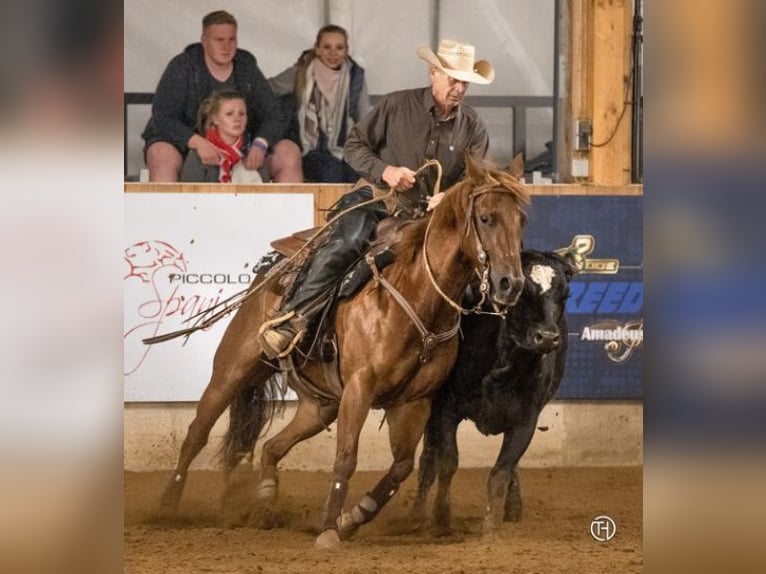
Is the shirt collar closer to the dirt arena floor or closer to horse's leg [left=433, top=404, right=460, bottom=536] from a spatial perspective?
horse's leg [left=433, top=404, right=460, bottom=536]

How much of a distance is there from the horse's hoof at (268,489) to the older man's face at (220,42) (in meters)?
2.95

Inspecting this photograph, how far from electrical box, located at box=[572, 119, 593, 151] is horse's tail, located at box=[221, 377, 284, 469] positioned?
271 cm

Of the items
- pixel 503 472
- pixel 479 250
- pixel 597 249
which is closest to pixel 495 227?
pixel 479 250

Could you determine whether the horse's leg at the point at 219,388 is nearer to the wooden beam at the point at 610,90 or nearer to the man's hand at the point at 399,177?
the man's hand at the point at 399,177

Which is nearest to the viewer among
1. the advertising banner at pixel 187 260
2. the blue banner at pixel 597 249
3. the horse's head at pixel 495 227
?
the horse's head at pixel 495 227

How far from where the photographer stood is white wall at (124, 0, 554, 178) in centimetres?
909

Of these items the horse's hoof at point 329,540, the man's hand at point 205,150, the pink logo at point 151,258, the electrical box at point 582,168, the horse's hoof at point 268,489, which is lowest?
the horse's hoof at point 329,540

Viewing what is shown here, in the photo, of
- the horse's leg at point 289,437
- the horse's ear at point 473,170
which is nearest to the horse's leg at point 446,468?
the horse's leg at point 289,437

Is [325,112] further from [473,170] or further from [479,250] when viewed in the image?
[479,250]

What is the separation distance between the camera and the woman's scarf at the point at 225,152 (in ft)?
29.2
